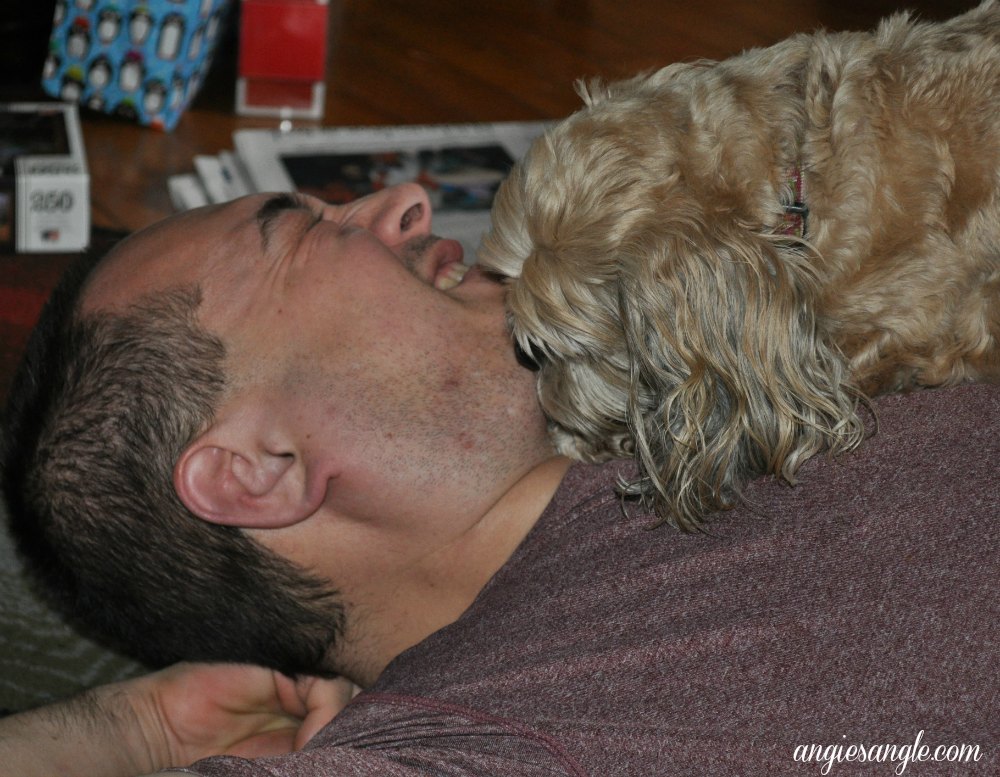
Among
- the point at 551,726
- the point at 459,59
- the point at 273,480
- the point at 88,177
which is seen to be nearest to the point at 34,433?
the point at 273,480

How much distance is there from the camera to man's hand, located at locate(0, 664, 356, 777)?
2.10 m

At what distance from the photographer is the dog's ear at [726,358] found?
1.82 metres

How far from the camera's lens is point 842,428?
1.79 meters

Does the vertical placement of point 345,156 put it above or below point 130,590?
above

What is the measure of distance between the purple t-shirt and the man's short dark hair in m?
0.29

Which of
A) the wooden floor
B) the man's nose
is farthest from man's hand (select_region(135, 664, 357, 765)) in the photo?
the wooden floor

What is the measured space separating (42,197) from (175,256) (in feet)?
3.93

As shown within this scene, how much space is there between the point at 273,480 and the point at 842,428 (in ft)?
2.87

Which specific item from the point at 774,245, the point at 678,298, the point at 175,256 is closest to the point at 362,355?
the point at 175,256

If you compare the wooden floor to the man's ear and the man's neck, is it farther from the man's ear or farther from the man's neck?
the man's neck

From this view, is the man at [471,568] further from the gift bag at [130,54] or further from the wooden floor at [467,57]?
the gift bag at [130,54]

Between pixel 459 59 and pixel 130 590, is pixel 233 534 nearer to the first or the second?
pixel 130 590

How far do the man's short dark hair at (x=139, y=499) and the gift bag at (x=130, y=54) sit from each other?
1552mm

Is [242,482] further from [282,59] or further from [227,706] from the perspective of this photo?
[282,59]
